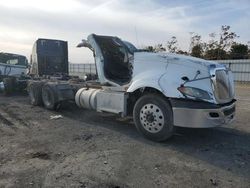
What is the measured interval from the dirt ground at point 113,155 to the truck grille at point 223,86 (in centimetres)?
93

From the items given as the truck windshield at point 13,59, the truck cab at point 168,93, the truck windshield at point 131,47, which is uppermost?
the truck windshield at point 131,47

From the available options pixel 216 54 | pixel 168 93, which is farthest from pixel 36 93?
pixel 216 54

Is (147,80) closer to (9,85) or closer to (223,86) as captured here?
(223,86)

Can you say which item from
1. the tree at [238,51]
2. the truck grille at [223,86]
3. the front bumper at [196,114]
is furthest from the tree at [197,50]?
the front bumper at [196,114]

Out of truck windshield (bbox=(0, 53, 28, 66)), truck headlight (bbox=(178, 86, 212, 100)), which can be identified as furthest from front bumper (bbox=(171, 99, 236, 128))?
truck windshield (bbox=(0, 53, 28, 66))

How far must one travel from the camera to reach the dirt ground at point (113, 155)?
542 cm

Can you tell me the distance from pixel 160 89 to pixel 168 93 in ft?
0.64

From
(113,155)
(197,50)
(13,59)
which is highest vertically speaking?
(197,50)

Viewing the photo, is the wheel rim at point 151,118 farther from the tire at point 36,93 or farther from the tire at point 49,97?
the tire at point 36,93

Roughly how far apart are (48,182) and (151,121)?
2791 millimetres

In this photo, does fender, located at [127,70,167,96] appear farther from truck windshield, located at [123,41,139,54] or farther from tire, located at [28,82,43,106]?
tire, located at [28,82,43,106]

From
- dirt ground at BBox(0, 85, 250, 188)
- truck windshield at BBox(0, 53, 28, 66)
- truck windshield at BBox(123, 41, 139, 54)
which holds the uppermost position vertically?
truck windshield at BBox(123, 41, 139, 54)

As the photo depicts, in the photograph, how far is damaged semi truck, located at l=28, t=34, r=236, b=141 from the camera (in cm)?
694

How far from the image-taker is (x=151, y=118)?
7.47 metres
